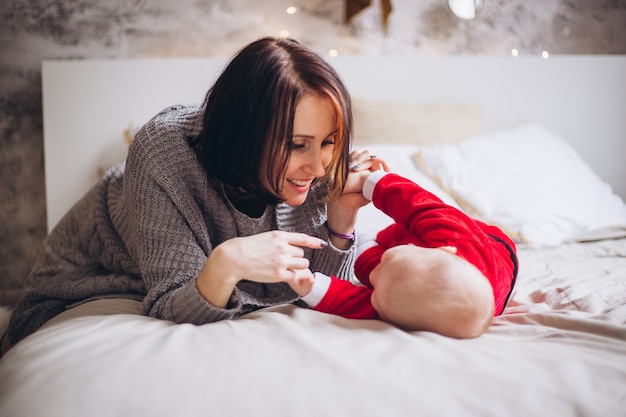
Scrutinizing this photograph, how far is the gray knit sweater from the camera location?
1002 millimetres

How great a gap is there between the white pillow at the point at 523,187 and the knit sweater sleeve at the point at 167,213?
1023mm

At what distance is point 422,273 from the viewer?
0.89 m

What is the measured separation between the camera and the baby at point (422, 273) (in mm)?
858

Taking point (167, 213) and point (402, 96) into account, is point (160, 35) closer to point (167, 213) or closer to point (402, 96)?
point (402, 96)

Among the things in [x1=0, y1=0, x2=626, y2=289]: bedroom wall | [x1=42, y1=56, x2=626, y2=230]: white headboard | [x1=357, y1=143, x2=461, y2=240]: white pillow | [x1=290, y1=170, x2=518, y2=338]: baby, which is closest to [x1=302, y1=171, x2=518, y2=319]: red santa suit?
[x1=290, y1=170, x2=518, y2=338]: baby

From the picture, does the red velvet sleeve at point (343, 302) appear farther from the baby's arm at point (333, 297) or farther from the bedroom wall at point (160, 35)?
the bedroom wall at point (160, 35)

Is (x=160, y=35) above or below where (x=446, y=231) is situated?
above

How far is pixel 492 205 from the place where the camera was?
70.4 inches

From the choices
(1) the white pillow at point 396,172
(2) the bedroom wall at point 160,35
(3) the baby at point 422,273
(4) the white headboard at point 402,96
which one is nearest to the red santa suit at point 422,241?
(3) the baby at point 422,273

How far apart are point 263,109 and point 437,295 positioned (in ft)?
1.45

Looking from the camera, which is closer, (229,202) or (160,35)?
(229,202)

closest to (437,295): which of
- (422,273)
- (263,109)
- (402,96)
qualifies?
(422,273)

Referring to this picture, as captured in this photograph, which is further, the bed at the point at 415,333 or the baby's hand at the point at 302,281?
the baby's hand at the point at 302,281

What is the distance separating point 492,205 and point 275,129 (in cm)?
111
